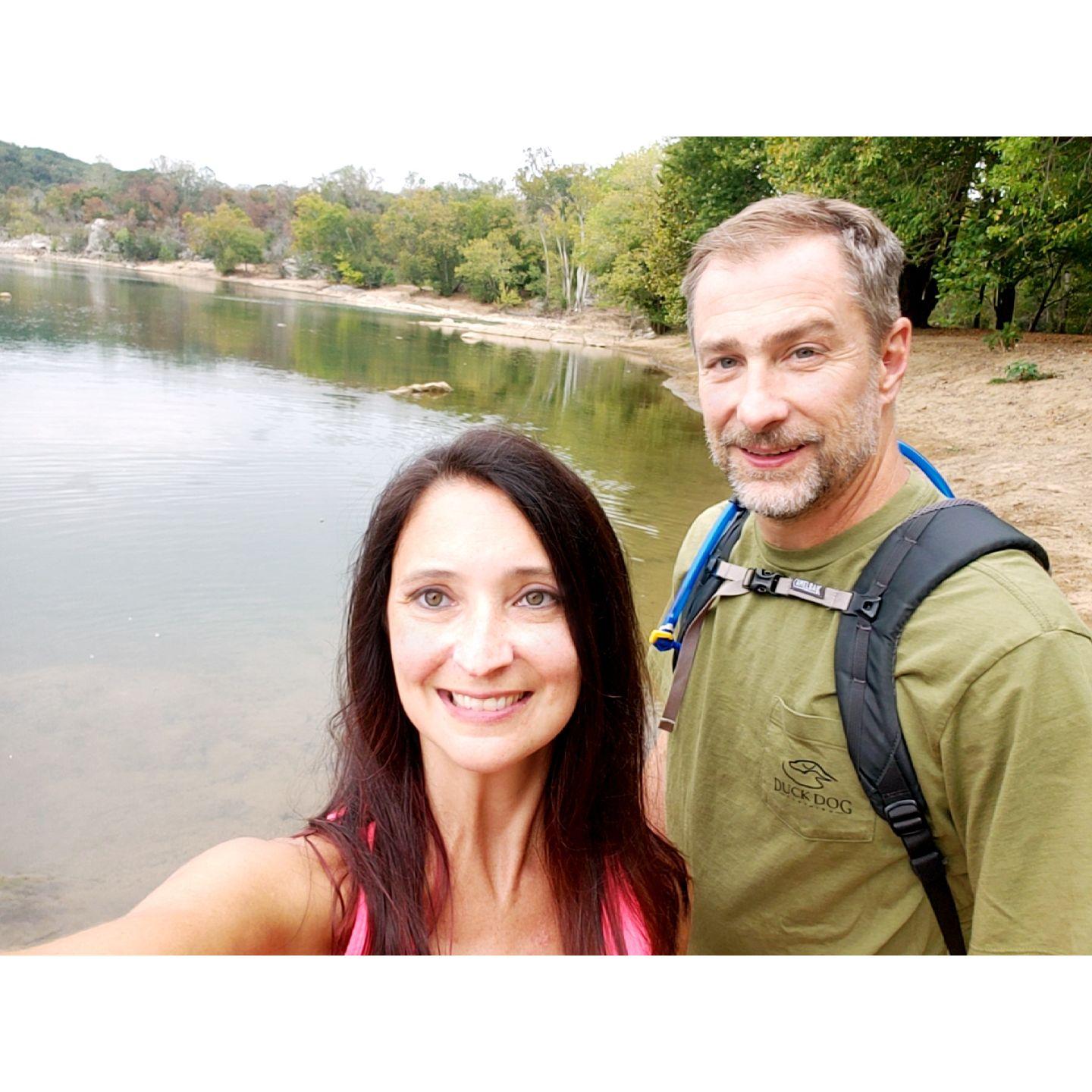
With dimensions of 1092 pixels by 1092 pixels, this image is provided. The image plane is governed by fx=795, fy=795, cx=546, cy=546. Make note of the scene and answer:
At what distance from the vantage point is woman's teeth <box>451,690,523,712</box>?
1.10 meters

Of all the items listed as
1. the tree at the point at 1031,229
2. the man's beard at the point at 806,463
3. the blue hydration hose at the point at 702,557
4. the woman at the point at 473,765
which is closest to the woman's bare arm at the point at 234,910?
the woman at the point at 473,765

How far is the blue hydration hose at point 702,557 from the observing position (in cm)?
177

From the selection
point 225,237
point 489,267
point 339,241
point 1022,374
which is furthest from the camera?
point 489,267

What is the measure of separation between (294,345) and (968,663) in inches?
963

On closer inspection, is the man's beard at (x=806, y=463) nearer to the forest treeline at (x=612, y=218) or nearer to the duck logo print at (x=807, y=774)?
the duck logo print at (x=807, y=774)

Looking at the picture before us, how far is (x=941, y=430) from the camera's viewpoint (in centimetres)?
1114

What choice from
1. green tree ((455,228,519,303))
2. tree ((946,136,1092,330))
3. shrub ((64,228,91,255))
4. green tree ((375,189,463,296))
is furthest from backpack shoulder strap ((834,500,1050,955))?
green tree ((455,228,519,303))

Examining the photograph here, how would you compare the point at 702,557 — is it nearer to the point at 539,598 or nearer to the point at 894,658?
the point at 894,658

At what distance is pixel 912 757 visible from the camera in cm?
142

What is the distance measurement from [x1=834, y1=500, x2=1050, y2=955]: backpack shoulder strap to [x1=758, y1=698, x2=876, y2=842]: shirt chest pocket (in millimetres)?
38

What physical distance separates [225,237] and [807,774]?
24.4 m

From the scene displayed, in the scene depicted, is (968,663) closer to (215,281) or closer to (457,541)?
(457,541)

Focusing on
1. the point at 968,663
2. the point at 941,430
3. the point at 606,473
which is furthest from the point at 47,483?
the point at 941,430

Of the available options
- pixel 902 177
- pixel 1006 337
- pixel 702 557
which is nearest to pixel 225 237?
pixel 902 177
